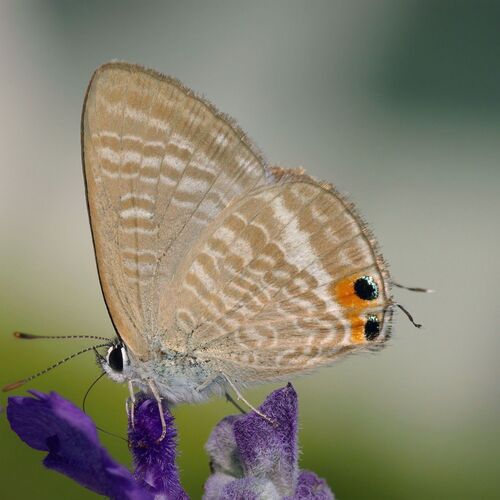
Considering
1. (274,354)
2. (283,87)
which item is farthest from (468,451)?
(274,354)

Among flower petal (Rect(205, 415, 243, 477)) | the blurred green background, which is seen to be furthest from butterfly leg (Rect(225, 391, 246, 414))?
the blurred green background

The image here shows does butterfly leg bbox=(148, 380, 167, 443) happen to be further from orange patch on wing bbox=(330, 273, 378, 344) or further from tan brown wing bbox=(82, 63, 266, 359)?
orange patch on wing bbox=(330, 273, 378, 344)

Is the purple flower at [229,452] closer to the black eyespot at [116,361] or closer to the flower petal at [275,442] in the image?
the flower petal at [275,442]

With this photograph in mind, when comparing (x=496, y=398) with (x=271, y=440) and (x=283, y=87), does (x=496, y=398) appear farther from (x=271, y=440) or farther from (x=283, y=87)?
(x=271, y=440)

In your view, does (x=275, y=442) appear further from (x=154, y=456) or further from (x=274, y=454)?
(x=154, y=456)

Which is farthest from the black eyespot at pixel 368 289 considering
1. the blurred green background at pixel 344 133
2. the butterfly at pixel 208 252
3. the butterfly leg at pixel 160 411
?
the blurred green background at pixel 344 133

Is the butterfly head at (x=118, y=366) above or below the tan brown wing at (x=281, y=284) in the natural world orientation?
below

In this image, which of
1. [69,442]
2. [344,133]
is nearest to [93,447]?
[69,442]
